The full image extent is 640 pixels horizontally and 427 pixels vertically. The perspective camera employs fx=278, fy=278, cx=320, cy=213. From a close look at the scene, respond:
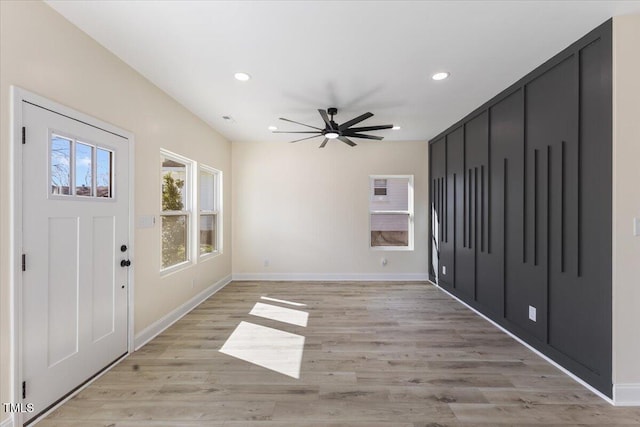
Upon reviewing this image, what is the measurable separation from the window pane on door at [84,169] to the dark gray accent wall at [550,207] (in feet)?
13.1

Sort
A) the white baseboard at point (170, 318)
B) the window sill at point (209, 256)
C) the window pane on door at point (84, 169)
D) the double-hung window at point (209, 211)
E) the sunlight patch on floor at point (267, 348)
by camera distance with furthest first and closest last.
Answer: the double-hung window at point (209, 211), the window sill at point (209, 256), the white baseboard at point (170, 318), the sunlight patch on floor at point (267, 348), the window pane on door at point (84, 169)

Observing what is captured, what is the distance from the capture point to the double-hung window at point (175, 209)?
3572 millimetres

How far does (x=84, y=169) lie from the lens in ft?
7.39

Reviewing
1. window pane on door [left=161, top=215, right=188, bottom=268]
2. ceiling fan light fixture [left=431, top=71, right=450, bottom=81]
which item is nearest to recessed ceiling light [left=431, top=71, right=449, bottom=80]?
ceiling fan light fixture [left=431, top=71, right=450, bottom=81]

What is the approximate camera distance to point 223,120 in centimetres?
433

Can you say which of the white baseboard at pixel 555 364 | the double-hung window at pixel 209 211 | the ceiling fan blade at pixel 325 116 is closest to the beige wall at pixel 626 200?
the white baseboard at pixel 555 364

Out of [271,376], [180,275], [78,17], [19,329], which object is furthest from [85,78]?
[271,376]

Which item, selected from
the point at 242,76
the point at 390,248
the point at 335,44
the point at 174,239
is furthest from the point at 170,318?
the point at 390,248

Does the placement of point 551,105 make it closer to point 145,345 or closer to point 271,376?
point 271,376

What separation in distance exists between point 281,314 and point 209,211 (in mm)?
2290

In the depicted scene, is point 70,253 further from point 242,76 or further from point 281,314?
point 281,314

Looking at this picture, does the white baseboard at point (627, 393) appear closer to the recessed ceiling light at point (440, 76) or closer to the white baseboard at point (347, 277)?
the recessed ceiling light at point (440, 76)

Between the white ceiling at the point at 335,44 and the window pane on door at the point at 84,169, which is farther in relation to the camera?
the window pane on door at the point at 84,169

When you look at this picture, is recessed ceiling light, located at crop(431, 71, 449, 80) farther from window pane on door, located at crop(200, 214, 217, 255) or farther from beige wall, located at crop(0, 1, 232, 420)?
window pane on door, located at crop(200, 214, 217, 255)
